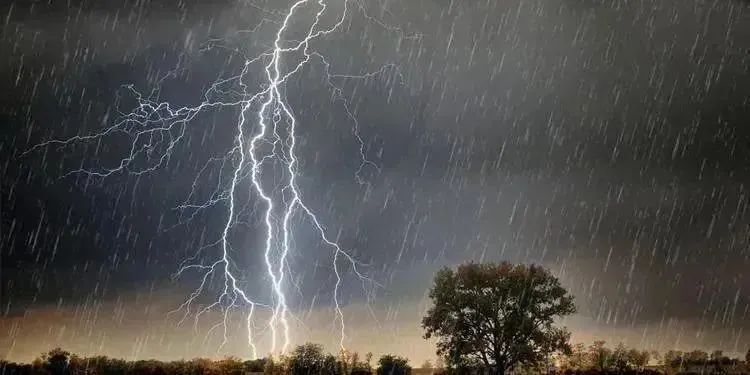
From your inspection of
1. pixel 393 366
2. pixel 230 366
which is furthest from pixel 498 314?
pixel 230 366

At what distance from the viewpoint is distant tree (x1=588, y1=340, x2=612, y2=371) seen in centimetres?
4878

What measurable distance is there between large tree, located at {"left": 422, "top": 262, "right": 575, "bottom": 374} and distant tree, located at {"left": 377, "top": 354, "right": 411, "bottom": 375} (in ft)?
15.7

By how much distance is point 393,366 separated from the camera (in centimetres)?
3862

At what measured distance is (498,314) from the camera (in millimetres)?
33906

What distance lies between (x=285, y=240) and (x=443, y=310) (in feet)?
28.9

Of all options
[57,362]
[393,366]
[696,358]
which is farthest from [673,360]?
[57,362]

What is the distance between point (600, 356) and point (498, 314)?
1968cm

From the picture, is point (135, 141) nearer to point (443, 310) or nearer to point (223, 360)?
point (443, 310)

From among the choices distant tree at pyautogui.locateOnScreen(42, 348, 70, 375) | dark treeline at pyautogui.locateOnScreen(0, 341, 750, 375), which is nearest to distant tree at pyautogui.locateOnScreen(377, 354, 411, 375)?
dark treeline at pyautogui.locateOnScreen(0, 341, 750, 375)

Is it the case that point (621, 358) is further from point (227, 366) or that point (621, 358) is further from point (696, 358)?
point (227, 366)

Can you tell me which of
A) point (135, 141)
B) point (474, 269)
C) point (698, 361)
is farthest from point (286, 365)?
point (698, 361)

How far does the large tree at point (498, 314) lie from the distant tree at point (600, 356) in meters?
16.2

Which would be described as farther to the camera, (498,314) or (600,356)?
(600,356)

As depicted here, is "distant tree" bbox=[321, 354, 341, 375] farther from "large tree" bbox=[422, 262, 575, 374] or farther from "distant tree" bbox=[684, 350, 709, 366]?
"distant tree" bbox=[684, 350, 709, 366]
